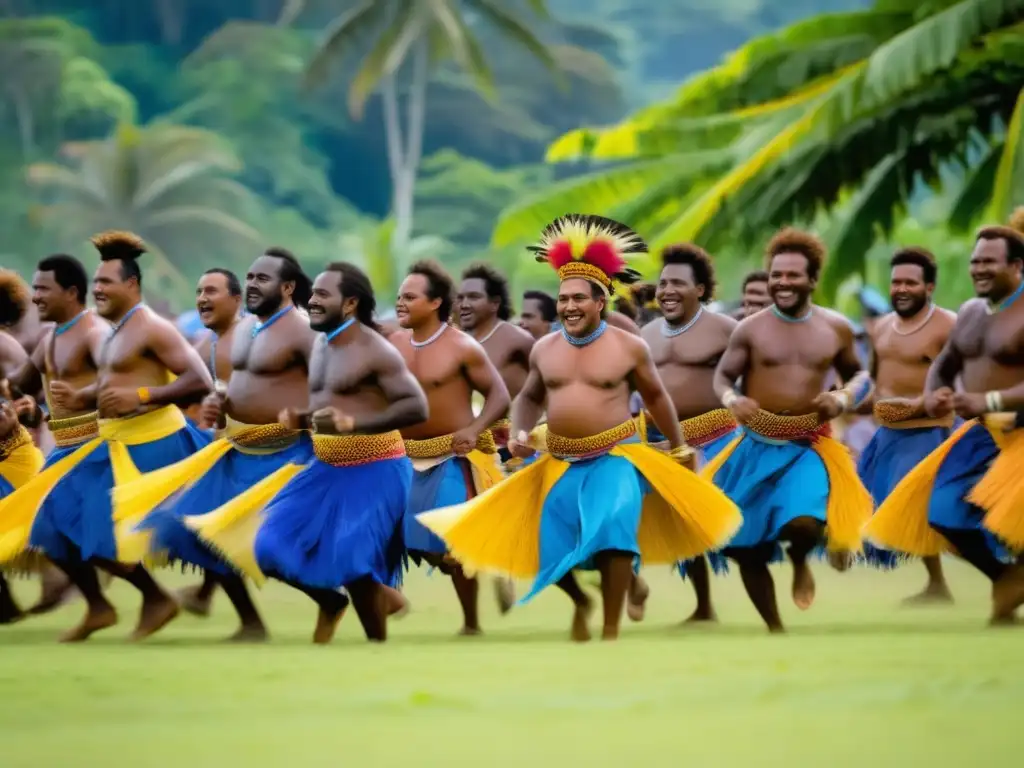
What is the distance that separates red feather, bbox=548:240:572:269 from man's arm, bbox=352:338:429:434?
0.75 meters

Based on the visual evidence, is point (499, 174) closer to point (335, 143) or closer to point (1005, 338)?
point (335, 143)

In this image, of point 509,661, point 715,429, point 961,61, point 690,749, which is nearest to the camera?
point 690,749

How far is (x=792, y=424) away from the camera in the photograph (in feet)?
29.7

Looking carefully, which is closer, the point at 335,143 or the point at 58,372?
the point at 58,372

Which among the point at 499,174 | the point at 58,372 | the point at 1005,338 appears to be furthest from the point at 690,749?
the point at 499,174

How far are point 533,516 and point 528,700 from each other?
259 centimetres

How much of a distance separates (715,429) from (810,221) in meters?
8.49

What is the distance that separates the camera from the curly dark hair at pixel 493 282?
35.7 feet

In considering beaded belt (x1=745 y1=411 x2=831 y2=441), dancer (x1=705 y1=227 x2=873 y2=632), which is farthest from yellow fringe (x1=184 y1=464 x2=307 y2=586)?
beaded belt (x1=745 y1=411 x2=831 y2=441)

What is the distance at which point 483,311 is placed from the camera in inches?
426

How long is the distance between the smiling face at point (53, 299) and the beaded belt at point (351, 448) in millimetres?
1719

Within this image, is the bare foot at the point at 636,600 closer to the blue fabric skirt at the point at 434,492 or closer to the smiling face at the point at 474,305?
the blue fabric skirt at the point at 434,492

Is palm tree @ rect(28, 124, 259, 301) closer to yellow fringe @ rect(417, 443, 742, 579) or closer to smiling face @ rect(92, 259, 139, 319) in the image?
smiling face @ rect(92, 259, 139, 319)

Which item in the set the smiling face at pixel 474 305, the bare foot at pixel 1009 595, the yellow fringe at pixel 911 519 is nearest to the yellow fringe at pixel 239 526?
the smiling face at pixel 474 305
